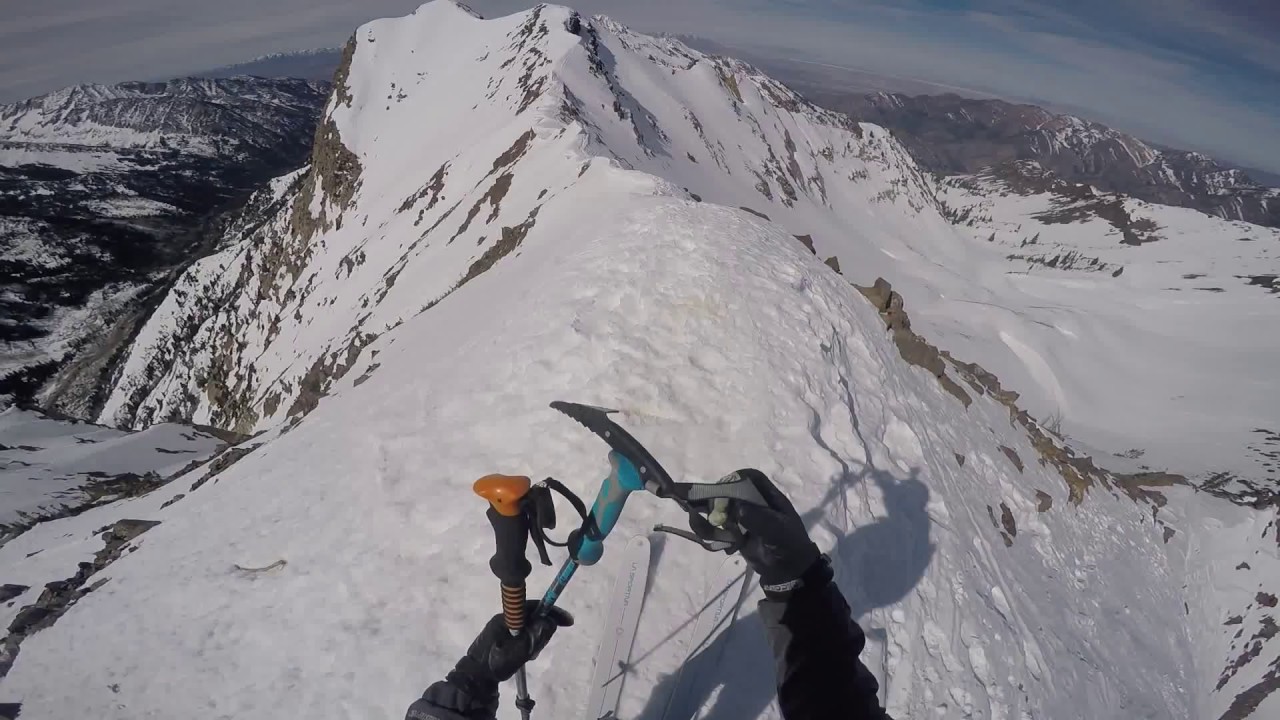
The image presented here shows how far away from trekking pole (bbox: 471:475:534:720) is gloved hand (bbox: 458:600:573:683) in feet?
0.60

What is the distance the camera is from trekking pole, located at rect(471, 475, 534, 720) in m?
3.51

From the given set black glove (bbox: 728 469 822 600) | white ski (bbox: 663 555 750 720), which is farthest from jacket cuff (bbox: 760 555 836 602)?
white ski (bbox: 663 555 750 720)

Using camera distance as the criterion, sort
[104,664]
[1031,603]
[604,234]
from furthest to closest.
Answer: [604,234], [1031,603], [104,664]

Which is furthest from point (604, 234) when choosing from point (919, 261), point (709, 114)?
point (919, 261)

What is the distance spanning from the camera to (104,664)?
238 inches

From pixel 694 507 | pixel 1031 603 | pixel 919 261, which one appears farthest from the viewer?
pixel 919 261

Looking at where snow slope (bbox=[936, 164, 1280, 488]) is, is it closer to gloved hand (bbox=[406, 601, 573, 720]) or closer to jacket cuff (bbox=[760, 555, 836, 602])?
jacket cuff (bbox=[760, 555, 836, 602])

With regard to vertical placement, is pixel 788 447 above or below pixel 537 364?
below

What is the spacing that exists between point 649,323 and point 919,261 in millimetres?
104003

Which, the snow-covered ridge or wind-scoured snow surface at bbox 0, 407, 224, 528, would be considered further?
the snow-covered ridge

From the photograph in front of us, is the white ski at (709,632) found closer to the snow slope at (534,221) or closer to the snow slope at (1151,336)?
the snow slope at (534,221)

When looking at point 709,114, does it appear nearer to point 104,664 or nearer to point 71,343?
point 104,664

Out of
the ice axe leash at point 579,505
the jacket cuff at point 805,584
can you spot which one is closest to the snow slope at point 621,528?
the ice axe leash at point 579,505

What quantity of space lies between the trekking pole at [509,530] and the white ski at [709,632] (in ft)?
7.53
